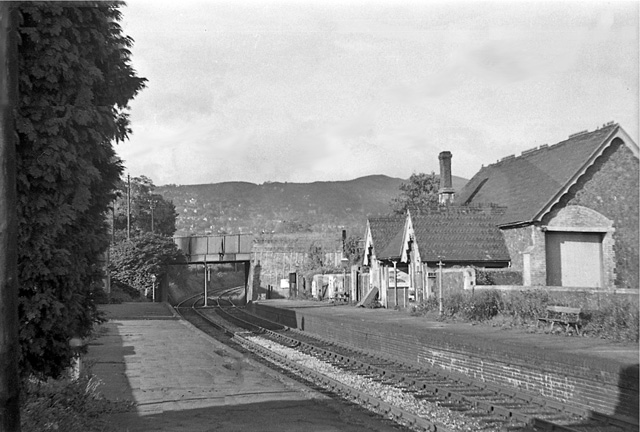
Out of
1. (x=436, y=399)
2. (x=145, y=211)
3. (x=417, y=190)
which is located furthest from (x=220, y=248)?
(x=436, y=399)

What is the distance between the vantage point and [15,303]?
6234mm

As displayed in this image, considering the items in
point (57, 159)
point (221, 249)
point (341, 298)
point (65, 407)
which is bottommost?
point (65, 407)

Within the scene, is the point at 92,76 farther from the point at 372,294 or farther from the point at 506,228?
the point at 372,294

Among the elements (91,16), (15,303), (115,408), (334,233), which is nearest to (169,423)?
(115,408)

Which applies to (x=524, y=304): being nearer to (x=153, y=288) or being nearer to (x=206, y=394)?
(x=206, y=394)

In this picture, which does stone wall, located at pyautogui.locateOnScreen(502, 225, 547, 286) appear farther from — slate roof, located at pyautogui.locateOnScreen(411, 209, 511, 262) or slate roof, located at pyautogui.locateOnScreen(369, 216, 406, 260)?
slate roof, located at pyautogui.locateOnScreen(369, 216, 406, 260)

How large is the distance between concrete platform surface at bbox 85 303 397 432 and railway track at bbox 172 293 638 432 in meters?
0.77

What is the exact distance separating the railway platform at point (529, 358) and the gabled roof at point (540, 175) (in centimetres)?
740

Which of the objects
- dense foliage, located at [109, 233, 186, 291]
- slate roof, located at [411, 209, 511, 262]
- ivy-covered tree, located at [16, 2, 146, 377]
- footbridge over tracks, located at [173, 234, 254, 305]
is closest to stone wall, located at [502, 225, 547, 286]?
slate roof, located at [411, 209, 511, 262]

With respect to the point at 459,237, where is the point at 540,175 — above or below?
above

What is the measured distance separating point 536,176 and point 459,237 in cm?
407

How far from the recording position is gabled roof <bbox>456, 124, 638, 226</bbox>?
2541cm

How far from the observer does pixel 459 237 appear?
28844 millimetres

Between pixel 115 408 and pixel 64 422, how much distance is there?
7.93 ft
